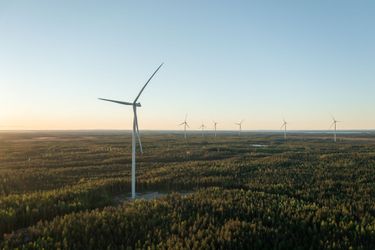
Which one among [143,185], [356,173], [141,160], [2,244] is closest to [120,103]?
[143,185]

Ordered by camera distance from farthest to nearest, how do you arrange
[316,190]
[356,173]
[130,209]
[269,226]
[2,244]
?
1. [356,173]
2. [316,190]
3. [130,209]
4. [269,226]
5. [2,244]

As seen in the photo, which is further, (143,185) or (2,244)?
(143,185)

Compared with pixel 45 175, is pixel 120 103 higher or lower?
higher

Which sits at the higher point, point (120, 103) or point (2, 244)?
point (120, 103)

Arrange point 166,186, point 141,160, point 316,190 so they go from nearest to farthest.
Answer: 1. point 316,190
2. point 166,186
3. point 141,160

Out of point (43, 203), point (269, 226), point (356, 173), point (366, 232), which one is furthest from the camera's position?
point (356, 173)

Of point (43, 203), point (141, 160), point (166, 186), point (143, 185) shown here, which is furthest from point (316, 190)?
point (141, 160)

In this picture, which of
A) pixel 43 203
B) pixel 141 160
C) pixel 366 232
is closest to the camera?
pixel 366 232

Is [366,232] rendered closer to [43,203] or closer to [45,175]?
[43,203]

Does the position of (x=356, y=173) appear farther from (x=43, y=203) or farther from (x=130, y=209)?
(x=43, y=203)
